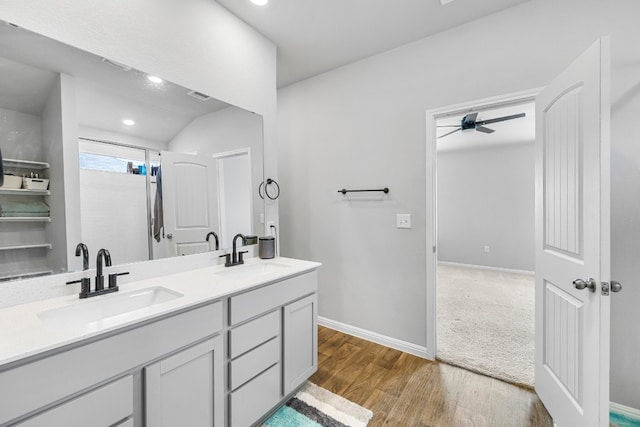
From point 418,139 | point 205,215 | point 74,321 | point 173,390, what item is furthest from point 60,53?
point 418,139

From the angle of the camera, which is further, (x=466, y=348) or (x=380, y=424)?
(x=466, y=348)

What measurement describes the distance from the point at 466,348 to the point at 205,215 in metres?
2.48

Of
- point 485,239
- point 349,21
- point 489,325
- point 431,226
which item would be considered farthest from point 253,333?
point 485,239

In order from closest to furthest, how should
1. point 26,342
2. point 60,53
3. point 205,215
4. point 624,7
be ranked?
point 26,342 < point 60,53 < point 624,7 < point 205,215

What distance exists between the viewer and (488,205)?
5.39 m

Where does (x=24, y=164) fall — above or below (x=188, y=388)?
above

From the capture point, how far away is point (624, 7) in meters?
1.59

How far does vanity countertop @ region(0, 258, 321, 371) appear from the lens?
2.77 ft

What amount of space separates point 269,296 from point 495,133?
4.79 metres

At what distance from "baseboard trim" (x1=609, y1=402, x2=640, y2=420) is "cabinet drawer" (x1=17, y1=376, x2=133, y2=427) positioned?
2584 mm

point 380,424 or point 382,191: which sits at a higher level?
point 382,191

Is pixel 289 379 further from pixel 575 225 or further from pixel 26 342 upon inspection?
pixel 575 225

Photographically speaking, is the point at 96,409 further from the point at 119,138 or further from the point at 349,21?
the point at 349,21

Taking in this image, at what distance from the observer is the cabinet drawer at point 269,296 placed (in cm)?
141
